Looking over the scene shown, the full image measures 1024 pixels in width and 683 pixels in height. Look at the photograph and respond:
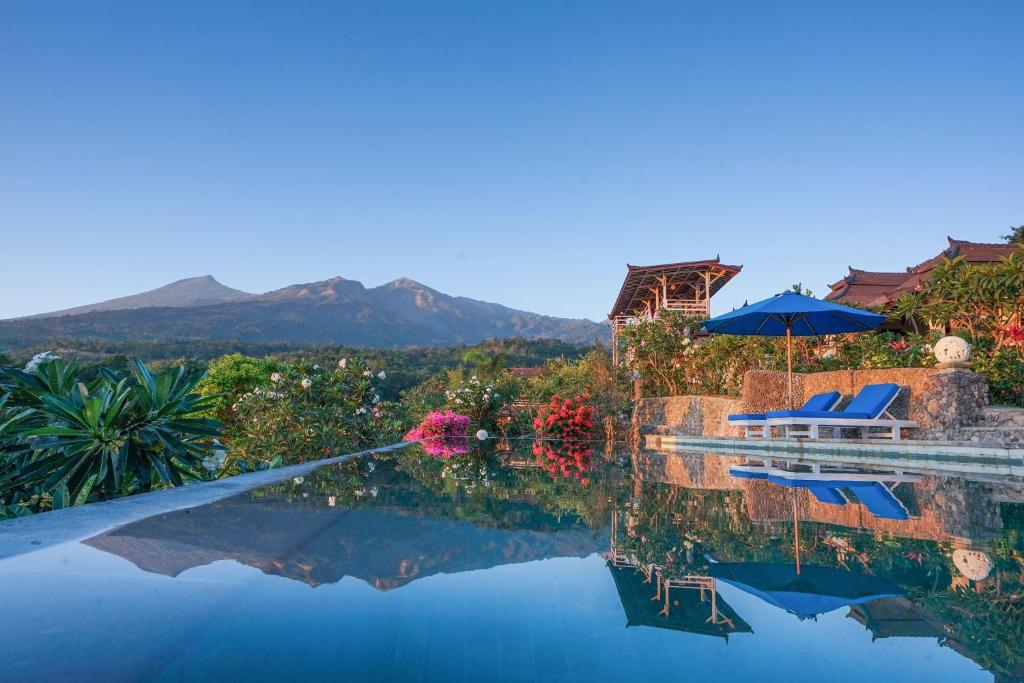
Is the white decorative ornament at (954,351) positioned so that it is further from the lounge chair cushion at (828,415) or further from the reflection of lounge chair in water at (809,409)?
the reflection of lounge chair in water at (809,409)

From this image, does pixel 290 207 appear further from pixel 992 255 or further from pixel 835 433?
pixel 992 255

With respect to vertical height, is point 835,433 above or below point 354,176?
below

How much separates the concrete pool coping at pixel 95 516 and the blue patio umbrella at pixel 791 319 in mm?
7922

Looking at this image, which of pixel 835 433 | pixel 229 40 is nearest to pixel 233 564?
pixel 835 433

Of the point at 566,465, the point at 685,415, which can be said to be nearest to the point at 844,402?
the point at 685,415

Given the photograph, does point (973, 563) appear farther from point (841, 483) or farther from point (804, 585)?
point (841, 483)

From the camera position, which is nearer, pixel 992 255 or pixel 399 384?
pixel 992 255

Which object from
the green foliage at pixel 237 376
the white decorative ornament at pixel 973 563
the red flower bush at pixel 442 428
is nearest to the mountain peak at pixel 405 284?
the green foliage at pixel 237 376

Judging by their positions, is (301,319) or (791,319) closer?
(791,319)

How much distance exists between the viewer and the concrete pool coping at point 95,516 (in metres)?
2.58

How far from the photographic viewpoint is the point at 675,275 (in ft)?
81.3

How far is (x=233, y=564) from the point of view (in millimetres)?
2332

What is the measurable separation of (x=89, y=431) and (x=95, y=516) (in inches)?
40.3

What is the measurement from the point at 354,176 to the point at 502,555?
21772mm
